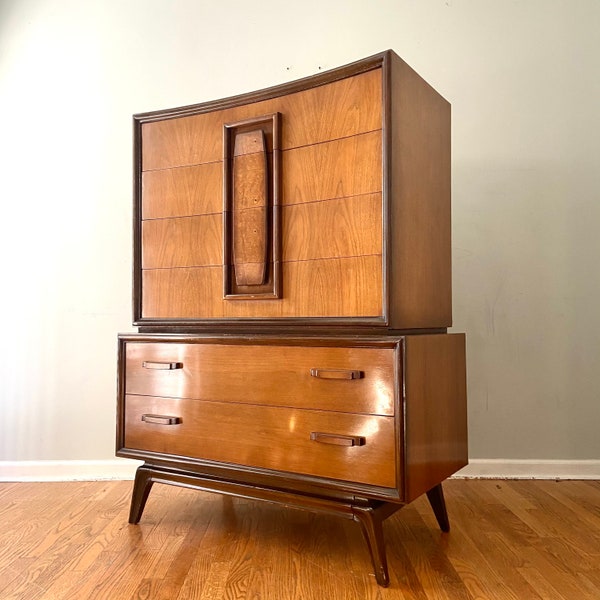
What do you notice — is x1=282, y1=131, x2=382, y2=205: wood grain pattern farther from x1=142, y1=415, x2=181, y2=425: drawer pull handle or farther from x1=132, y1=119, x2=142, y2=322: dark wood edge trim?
x1=142, y1=415, x2=181, y2=425: drawer pull handle

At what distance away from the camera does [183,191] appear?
164cm

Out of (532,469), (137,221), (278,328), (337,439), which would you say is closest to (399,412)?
(337,439)

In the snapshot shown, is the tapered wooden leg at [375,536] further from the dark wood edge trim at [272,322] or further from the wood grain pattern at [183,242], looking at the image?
the wood grain pattern at [183,242]

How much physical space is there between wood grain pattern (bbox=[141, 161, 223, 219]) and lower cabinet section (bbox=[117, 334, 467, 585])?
376mm

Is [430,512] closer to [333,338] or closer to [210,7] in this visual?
[333,338]

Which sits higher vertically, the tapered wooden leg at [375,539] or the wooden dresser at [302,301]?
the wooden dresser at [302,301]

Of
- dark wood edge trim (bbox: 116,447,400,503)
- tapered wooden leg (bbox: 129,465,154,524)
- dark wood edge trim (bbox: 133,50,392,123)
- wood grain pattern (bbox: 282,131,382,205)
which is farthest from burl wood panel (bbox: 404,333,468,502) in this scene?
tapered wooden leg (bbox: 129,465,154,524)

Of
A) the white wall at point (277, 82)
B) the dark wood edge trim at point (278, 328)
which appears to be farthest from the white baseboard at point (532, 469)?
the dark wood edge trim at point (278, 328)

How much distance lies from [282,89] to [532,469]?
1.67m

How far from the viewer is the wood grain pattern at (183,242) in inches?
62.4

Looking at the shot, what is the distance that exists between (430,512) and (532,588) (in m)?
0.54

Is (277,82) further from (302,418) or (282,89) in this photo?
(302,418)

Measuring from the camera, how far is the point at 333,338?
4.36 ft

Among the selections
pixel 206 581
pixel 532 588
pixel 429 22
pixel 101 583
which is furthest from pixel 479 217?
pixel 101 583
